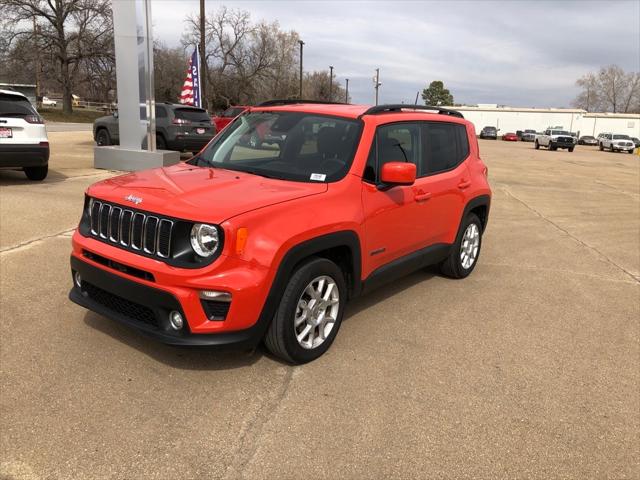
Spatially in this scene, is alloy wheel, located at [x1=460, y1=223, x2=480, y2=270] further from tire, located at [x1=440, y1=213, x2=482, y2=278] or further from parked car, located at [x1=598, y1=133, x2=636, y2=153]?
parked car, located at [x1=598, y1=133, x2=636, y2=153]

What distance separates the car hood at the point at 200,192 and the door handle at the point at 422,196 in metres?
1.12

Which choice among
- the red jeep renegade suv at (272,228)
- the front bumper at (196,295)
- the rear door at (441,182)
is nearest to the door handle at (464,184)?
the rear door at (441,182)

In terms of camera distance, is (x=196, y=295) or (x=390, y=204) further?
(x=390, y=204)

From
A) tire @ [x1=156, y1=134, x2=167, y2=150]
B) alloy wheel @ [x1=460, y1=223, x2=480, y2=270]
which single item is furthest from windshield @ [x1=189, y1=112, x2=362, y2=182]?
tire @ [x1=156, y1=134, x2=167, y2=150]

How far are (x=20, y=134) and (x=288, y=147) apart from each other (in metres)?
6.67

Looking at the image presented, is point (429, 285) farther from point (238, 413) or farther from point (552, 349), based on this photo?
point (238, 413)

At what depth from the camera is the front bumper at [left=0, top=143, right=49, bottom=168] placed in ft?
28.6

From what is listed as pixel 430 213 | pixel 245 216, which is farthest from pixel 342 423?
pixel 430 213

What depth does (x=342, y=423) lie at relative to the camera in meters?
3.03

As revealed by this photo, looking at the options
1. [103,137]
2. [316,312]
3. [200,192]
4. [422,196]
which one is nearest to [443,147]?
[422,196]

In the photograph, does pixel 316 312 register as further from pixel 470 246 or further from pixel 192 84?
pixel 192 84

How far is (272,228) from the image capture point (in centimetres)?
318

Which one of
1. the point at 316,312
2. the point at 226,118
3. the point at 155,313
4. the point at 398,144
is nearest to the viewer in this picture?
the point at 155,313

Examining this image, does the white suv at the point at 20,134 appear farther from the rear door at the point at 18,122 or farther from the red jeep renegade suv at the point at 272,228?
the red jeep renegade suv at the point at 272,228
